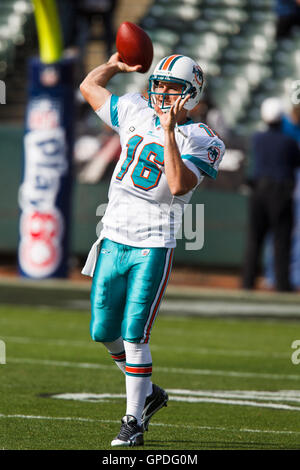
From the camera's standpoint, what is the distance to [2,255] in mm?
15914

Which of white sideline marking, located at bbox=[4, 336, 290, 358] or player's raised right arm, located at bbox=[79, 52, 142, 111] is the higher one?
player's raised right arm, located at bbox=[79, 52, 142, 111]

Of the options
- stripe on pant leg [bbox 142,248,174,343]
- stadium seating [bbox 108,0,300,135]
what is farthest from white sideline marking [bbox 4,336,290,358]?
stadium seating [bbox 108,0,300,135]

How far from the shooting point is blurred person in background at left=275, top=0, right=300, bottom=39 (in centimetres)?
2028

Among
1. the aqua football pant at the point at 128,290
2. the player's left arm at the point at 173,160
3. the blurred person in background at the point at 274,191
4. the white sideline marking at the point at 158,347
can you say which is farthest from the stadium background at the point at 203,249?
the player's left arm at the point at 173,160

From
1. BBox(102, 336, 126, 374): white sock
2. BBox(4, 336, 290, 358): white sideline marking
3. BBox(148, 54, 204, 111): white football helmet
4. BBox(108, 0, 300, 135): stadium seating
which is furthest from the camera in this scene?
BBox(108, 0, 300, 135): stadium seating

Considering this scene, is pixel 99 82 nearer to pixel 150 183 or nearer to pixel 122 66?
pixel 122 66

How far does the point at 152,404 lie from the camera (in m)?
5.16

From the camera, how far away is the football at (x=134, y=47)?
5684 mm

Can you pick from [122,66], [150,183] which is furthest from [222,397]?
[122,66]

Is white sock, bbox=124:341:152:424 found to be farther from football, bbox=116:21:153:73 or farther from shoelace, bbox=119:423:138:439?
football, bbox=116:21:153:73

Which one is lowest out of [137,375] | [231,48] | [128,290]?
[137,375]

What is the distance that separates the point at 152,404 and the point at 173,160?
3.95 ft

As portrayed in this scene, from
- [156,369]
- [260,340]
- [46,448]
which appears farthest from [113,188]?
[260,340]

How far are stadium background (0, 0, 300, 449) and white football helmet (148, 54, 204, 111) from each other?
1.65 meters
